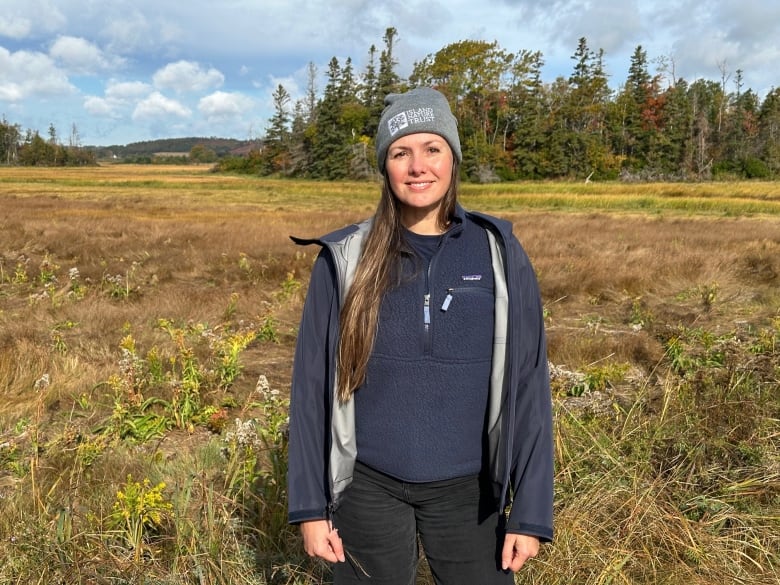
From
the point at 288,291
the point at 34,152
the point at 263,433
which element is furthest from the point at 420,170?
the point at 34,152

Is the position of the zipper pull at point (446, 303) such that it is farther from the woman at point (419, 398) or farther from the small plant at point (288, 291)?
the small plant at point (288, 291)

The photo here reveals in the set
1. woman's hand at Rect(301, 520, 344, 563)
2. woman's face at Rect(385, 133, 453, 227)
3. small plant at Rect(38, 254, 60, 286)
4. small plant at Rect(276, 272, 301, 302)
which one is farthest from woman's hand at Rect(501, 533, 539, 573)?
small plant at Rect(38, 254, 60, 286)

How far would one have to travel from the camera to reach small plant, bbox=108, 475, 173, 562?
237cm

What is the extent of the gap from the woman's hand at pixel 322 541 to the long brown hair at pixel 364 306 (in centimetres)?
37

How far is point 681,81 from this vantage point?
210 ft

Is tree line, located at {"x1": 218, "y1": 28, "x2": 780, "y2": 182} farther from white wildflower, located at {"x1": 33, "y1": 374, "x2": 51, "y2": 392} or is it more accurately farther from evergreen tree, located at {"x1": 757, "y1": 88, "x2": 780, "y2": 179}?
white wildflower, located at {"x1": 33, "y1": 374, "x2": 51, "y2": 392}

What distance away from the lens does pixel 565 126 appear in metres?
57.1

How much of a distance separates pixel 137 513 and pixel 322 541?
1.13 meters

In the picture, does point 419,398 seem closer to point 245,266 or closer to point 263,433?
point 263,433

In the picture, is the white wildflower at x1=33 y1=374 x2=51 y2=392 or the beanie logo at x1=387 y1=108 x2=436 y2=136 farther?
the white wildflower at x1=33 y1=374 x2=51 y2=392

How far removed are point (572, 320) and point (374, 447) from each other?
20.0 ft

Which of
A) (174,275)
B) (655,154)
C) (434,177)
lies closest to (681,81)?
(655,154)

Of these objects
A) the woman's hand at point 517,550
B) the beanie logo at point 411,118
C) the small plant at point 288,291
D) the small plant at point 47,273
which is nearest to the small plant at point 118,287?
the small plant at point 47,273

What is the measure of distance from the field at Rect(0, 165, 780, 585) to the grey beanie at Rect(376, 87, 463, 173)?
1666 mm
